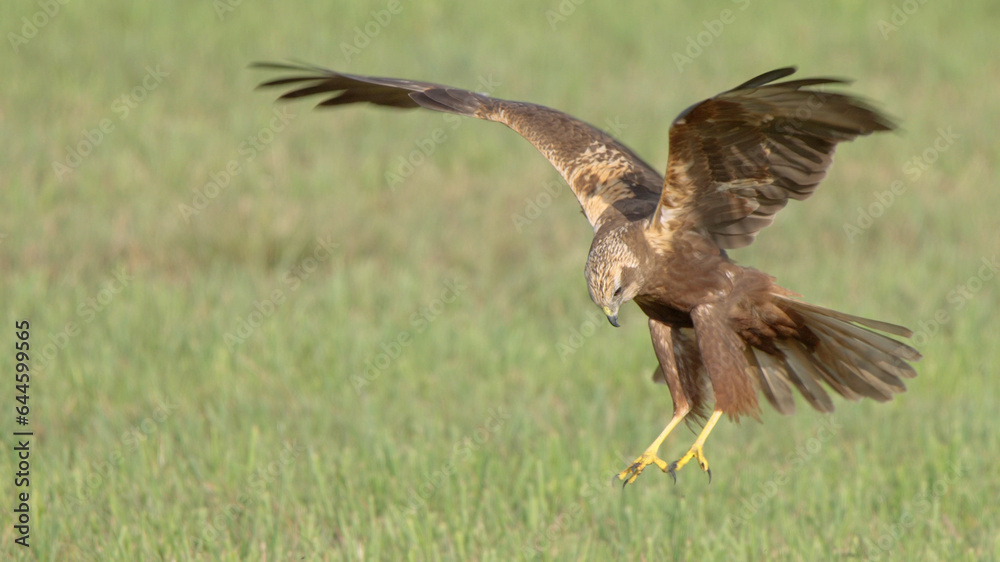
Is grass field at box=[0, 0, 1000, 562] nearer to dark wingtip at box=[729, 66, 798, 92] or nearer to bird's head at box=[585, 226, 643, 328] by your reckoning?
bird's head at box=[585, 226, 643, 328]

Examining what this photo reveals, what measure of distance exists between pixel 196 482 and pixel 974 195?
807cm

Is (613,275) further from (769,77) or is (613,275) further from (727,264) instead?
(769,77)

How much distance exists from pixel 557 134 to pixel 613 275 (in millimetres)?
1481

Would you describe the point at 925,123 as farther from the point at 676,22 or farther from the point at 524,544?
the point at 524,544

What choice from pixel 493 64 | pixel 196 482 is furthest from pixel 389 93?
pixel 493 64

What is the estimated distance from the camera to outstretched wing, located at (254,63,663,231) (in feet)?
17.6

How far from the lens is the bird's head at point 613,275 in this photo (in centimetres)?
453

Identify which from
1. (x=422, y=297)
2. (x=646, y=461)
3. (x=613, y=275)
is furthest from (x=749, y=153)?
(x=422, y=297)

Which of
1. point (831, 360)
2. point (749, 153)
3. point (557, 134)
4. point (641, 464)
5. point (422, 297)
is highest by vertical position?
point (557, 134)

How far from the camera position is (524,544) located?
514 centimetres

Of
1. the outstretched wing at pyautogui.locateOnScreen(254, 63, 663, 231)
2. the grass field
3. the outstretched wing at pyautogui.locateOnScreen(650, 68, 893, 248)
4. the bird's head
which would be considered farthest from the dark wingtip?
the grass field

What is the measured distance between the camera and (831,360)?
520cm

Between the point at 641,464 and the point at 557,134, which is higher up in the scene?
the point at 557,134

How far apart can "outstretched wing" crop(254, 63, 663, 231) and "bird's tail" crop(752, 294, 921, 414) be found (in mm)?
884
